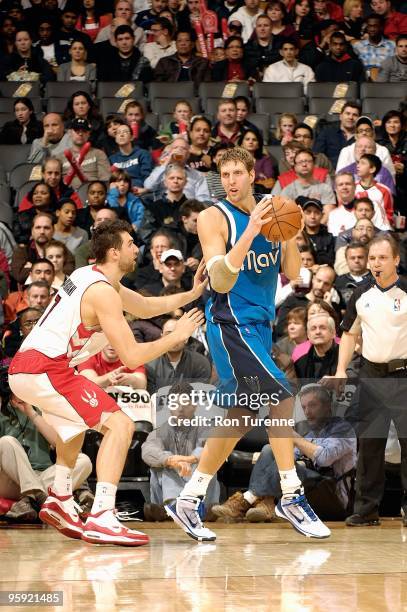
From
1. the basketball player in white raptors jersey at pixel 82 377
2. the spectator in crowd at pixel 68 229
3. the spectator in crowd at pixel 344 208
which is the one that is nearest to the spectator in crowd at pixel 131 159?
the spectator in crowd at pixel 68 229

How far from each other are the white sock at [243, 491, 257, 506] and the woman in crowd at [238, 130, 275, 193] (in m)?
4.68

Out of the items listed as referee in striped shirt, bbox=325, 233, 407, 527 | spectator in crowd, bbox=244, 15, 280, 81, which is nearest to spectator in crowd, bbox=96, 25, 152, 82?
spectator in crowd, bbox=244, 15, 280, 81

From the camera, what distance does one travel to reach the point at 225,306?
231 inches

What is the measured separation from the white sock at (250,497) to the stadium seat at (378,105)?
6.70 meters

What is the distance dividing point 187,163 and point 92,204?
1.27 metres

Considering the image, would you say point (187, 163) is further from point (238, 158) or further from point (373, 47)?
point (238, 158)

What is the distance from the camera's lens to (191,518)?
19.3 feet

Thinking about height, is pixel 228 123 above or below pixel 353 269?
above

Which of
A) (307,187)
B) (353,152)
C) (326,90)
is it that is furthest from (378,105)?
(307,187)

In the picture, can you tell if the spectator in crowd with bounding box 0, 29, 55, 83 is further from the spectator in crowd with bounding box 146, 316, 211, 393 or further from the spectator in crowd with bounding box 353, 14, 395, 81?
the spectator in crowd with bounding box 146, 316, 211, 393

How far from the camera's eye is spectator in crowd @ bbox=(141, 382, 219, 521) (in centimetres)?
705

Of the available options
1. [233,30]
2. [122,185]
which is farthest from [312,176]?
[233,30]

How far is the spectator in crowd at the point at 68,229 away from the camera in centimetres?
1004

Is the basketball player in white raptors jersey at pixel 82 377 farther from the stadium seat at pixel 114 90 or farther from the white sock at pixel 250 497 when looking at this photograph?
the stadium seat at pixel 114 90
